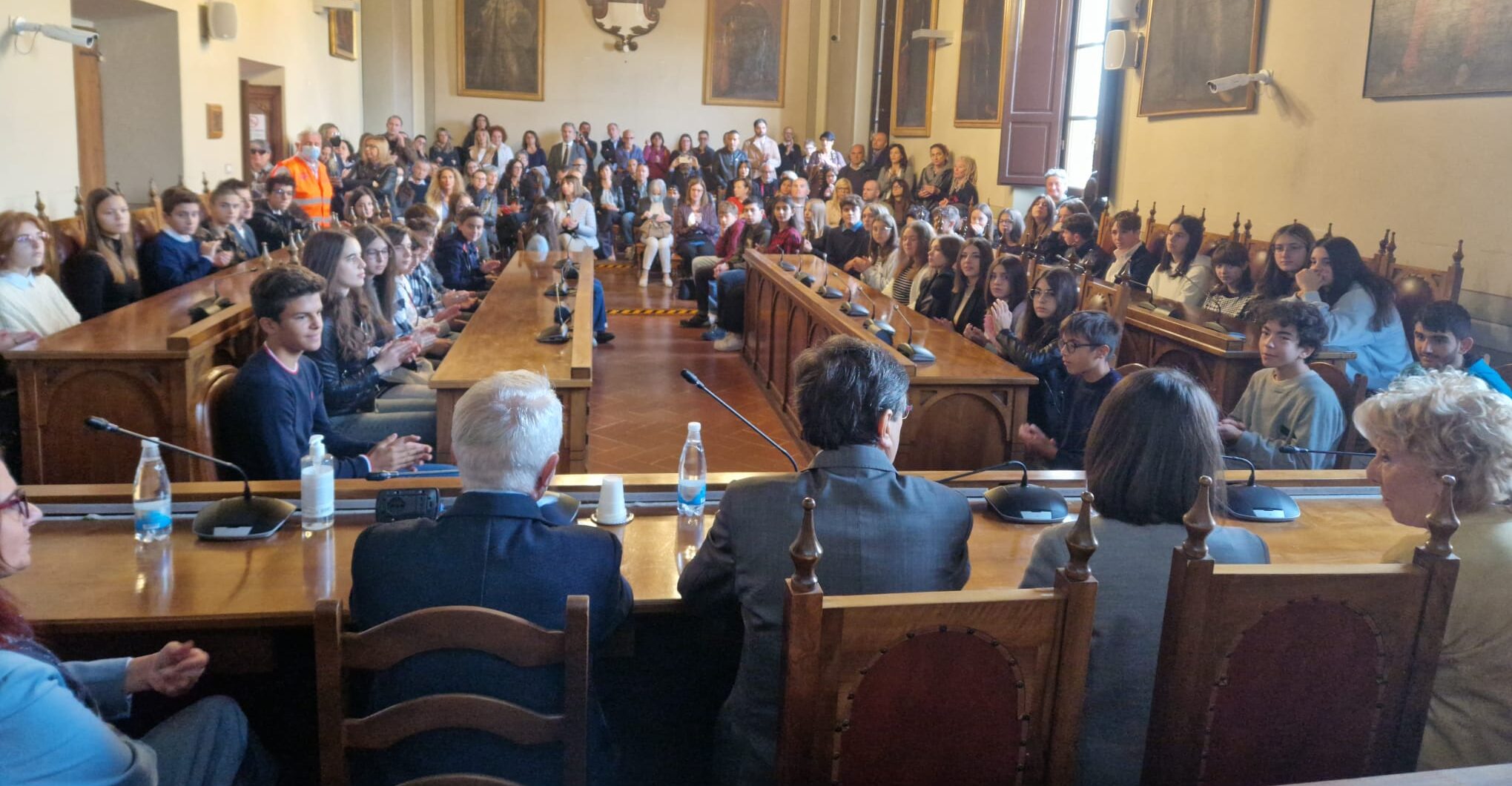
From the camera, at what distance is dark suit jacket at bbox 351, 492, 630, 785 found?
159 cm

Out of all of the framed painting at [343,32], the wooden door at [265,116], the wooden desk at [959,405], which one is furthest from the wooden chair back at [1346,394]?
the framed painting at [343,32]

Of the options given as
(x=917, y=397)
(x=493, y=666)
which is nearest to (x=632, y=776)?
(x=493, y=666)

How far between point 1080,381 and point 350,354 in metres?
2.60

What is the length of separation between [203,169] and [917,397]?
7.00m

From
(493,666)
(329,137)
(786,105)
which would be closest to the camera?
(493,666)

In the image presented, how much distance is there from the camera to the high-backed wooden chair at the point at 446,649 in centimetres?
145

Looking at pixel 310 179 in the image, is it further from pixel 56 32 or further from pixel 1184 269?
pixel 1184 269

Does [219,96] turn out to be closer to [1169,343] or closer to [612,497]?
[1169,343]

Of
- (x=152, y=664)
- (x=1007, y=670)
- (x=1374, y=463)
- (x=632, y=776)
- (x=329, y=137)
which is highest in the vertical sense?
(x=329, y=137)

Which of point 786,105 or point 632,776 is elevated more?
point 786,105

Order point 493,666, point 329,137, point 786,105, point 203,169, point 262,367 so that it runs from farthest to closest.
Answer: point 786,105, point 329,137, point 203,169, point 262,367, point 493,666

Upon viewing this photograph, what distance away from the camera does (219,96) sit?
905 cm

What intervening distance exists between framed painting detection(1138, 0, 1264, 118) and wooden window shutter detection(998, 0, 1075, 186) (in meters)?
2.08

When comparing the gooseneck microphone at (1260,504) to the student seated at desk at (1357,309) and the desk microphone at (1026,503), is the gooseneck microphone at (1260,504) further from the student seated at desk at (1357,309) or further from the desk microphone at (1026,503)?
the student seated at desk at (1357,309)
